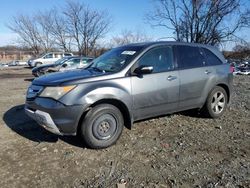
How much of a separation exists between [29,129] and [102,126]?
1.85 meters

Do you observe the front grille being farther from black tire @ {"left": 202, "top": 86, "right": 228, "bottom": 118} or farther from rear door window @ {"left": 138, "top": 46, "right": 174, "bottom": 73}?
black tire @ {"left": 202, "top": 86, "right": 228, "bottom": 118}

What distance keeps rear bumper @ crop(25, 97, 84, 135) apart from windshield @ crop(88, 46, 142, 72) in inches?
43.3

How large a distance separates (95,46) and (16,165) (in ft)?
128

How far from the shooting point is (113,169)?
3936 millimetres

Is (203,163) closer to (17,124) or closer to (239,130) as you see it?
(239,130)

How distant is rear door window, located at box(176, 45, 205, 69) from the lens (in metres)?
5.65

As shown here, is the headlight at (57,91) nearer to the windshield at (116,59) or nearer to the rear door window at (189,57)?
the windshield at (116,59)

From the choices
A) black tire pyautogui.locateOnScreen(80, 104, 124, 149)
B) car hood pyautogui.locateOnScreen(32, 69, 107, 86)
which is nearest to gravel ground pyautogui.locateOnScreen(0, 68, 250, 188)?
black tire pyautogui.locateOnScreen(80, 104, 124, 149)

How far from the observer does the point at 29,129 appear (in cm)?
566

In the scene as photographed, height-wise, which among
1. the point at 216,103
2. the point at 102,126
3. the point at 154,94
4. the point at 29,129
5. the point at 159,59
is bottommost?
the point at 29,129

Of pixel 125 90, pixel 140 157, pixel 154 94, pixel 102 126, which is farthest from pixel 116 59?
pixel 140 157

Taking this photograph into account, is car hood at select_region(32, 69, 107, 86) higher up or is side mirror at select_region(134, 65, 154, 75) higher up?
side mirror at select_region(134, 65, 154, 75)

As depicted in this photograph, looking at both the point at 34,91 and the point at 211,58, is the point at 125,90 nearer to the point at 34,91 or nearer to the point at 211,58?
the point at 34,91

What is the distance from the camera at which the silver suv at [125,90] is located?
437cm
